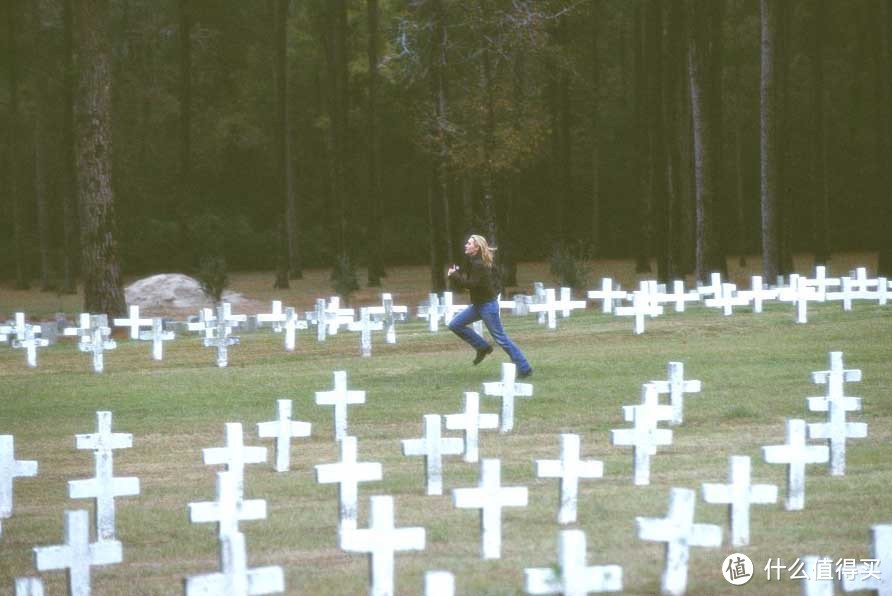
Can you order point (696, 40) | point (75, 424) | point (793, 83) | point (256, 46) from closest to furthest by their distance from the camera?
point (75, 424) < point (696, 40) < point (793, 83) < point (256, 46)

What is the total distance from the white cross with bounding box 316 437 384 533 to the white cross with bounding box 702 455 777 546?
2043 mm

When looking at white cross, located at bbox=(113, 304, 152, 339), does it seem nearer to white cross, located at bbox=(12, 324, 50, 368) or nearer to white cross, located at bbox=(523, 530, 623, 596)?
white cross, located at bbox=(12, 324, 50, 368)

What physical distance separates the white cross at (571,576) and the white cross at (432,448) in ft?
15.6

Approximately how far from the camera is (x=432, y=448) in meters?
11.8

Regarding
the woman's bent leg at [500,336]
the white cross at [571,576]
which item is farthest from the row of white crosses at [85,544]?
the woman's bent leg at [500,336]

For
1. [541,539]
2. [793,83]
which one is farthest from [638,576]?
[793,83]

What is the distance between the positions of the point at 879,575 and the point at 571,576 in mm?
1343

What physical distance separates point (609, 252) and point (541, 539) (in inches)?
2682

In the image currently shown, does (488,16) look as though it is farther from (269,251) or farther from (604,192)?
(604,192)

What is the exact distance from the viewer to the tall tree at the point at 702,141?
116ft

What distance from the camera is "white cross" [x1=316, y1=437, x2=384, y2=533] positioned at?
32.9ft

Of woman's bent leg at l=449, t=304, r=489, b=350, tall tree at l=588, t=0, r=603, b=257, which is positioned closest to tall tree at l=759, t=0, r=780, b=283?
woman's bent leg at l=449, t=304, r=489, b=350

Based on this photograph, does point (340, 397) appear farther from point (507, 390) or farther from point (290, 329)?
point (290, 329)

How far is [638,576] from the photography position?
8.73 metres
